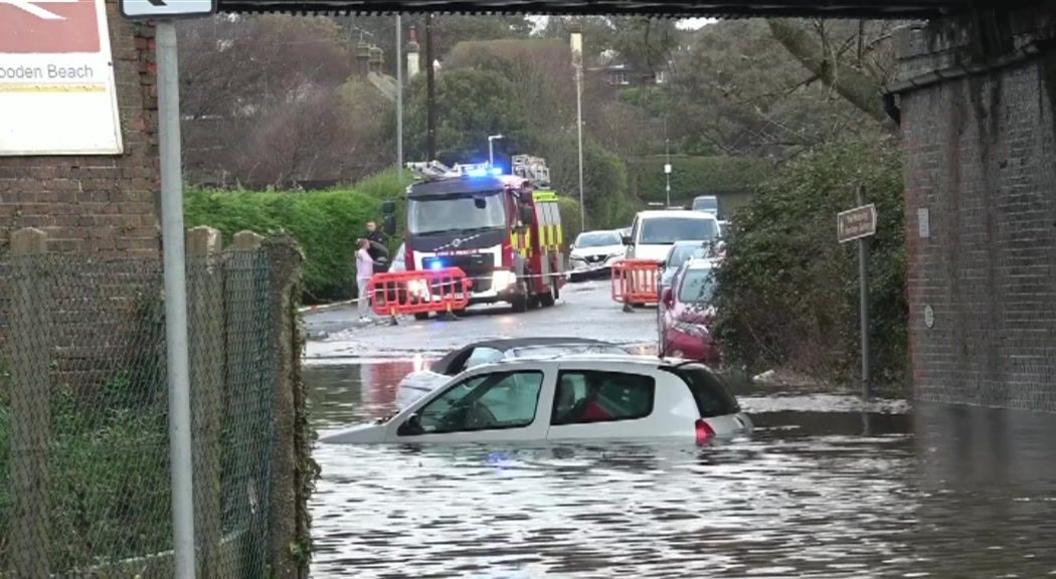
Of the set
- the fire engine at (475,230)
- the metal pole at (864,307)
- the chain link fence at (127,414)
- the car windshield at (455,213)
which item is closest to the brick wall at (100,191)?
the chain link fence at (127,414)

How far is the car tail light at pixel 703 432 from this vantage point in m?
19.5

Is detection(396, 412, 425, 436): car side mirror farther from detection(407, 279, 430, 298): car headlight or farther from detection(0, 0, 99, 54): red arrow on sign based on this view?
detection(407, 279, 430, 298): car headlight

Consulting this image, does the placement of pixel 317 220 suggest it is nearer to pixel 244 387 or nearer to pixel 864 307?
pixel 864 307

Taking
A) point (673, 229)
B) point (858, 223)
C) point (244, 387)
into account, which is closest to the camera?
point (244, 387)

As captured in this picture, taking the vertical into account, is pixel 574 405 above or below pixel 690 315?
below

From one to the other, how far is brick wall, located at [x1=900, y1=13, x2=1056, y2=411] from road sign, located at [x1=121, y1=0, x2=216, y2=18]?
14.5 meters

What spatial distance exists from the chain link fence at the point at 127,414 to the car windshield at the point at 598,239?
57.0 metres

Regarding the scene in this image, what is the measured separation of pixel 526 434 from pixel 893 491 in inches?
161

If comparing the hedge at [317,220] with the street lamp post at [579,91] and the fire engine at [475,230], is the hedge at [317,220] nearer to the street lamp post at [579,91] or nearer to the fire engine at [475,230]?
the fire engine at [475,230]

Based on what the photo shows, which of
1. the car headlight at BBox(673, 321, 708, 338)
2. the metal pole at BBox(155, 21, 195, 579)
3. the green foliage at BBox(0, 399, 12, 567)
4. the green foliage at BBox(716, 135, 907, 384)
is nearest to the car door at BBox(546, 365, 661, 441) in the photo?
the green foliage at BBox(716, 135, 907, 384)

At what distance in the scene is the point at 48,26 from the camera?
13.0m

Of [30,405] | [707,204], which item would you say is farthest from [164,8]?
[707,204]

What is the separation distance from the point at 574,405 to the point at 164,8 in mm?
11946

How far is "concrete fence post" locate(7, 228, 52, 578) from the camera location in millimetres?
9273
